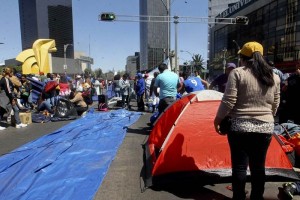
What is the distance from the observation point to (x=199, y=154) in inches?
171

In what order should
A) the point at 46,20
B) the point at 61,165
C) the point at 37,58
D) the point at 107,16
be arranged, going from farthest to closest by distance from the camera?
the point at 46,20, the point at 37,58, the point at 107,16, the point at 61,165

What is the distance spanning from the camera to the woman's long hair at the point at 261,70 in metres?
3.06

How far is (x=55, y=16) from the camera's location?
75.3m

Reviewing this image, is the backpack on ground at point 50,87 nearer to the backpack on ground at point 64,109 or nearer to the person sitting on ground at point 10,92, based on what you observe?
the backpack on ground at point 64,109

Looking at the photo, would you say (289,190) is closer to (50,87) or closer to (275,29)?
(50,87)

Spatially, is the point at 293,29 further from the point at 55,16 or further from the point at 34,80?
the point at 55,16

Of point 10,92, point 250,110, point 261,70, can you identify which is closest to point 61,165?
point 250,110

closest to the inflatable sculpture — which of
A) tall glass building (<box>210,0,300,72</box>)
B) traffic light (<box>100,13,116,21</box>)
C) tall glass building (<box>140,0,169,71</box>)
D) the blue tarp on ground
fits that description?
traffic light (<box>100,13,116,21</box>)

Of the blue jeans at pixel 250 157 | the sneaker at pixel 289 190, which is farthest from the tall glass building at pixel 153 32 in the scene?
the blue jeans at pixel 250 157

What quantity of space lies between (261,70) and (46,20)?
77970 mm

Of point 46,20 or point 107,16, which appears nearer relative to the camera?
point 107,16

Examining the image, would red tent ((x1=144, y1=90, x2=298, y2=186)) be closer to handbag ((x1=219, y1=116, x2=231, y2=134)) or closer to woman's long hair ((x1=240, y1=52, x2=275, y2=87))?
handbag ((x1=219, y1=116, x2=231, y2=134))

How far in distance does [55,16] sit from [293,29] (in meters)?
57.2

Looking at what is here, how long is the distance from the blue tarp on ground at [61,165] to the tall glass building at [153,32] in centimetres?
1566
